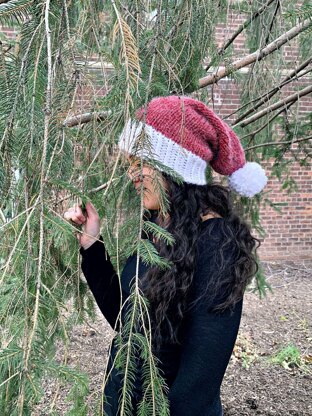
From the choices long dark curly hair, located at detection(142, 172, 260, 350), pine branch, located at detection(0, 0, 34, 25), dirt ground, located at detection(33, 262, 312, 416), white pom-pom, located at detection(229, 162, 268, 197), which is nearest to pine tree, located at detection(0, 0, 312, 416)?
pine branch, located at detection(0, 0, 34, 25)

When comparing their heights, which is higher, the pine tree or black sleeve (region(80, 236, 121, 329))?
the pine tree

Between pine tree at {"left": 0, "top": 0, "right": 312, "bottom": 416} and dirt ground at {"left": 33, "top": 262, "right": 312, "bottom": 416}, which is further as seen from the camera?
dirt ground at {"left": 33, "top": 262, "right": 312, "bottom": 416}

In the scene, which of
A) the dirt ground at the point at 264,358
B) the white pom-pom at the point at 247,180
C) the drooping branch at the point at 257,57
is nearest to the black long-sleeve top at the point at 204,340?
the white pom-pom at the point at 247,180

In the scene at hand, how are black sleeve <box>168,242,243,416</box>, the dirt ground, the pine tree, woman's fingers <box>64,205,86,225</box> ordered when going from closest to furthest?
the pine tree → black sleeve <box>168,242,243,416</box> → woman's fingers <box>64,205,86,225</box> → the dirt ground

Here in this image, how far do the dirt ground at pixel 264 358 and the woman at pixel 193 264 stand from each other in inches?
72.8

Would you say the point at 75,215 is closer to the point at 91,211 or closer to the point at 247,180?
the point at 91,211

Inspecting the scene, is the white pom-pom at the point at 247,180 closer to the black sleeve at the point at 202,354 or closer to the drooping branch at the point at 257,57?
the black sleeve at the point at 202,354

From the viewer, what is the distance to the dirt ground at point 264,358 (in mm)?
4074

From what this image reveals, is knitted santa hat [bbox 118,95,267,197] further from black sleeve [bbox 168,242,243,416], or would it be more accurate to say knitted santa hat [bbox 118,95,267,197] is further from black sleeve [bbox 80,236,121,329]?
black sleeve [bbox 80,236,121,329]

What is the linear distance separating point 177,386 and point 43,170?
29.7 inches

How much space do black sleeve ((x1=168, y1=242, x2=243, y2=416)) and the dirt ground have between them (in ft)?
6.06

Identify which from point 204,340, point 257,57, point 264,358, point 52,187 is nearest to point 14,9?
point 52,187

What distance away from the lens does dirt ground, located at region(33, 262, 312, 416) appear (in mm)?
4074

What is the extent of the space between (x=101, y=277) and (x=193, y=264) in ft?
1.60
